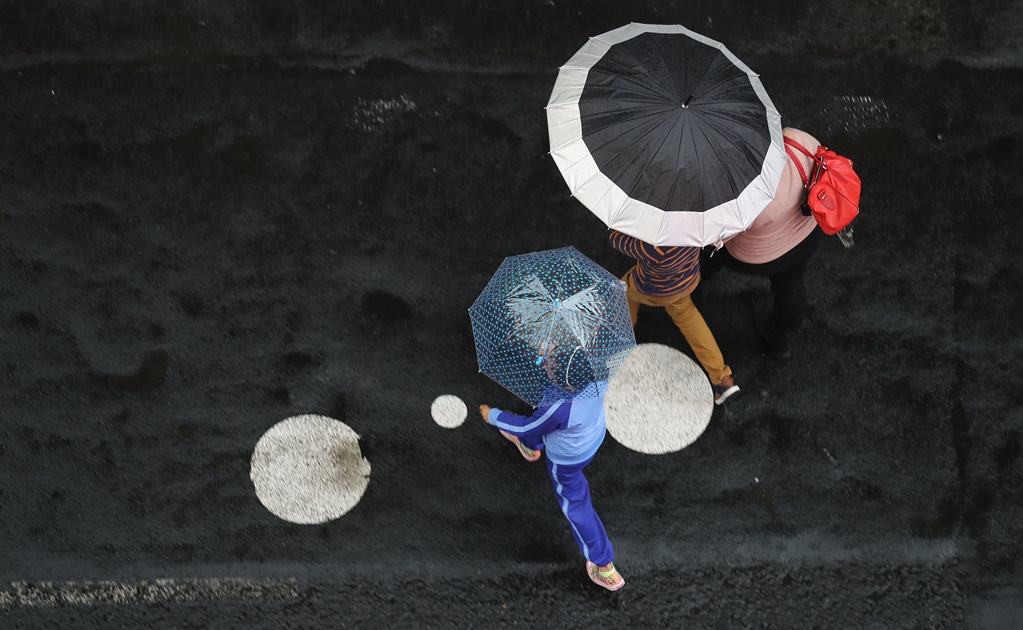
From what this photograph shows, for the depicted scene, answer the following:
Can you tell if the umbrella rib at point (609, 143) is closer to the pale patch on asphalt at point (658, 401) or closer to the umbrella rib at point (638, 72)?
the umbrella rib at point (638, 72)

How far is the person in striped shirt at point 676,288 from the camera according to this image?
11.2ft

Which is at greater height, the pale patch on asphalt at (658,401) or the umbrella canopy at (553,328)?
the umbrella canopy at (553,328)

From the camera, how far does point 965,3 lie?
5.16 m

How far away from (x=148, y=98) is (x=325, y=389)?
196 centimetres

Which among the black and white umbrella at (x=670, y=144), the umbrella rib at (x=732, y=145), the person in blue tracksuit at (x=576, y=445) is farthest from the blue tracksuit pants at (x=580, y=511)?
the umbrella rib at (x=732, y=145)

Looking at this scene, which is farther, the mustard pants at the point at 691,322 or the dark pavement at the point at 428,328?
the dark pavement at the point at 428,328

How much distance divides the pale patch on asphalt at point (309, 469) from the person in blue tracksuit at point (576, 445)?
3.23 ft

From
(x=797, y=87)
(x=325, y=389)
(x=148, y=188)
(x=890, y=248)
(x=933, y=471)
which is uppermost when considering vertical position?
(x=797, y=87)

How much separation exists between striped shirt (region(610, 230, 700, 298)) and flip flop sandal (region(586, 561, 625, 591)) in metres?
1.30

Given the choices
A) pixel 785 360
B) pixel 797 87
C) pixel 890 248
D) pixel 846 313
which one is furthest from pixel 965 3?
pixel 785 360

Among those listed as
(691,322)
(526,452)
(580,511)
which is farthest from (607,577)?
(691,322)

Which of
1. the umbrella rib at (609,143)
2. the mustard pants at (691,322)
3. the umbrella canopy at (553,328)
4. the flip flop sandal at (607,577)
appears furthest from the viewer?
the flip flop sandal at (607,577)

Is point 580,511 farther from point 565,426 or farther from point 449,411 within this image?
point 449,411

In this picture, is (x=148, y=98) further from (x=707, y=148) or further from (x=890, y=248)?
(x=890, y=248)
